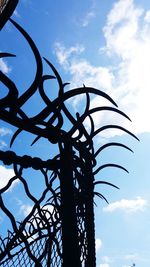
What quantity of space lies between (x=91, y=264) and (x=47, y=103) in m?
1.46

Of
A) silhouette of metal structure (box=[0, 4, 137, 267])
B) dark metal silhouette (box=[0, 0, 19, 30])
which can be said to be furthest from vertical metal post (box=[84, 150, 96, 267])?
dark metal silhouette (box=[0, 0, 19, 30])

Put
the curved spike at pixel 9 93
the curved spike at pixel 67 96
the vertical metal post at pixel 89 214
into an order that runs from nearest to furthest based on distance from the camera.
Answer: the curved spike at pixel 9 93
the curved spike at pixel 67 96
the vertical metal post at pixel 89 214

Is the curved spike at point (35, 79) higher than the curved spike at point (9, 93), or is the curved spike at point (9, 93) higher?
the curved spike at point (35, 79)

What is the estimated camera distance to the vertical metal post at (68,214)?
2.67 m

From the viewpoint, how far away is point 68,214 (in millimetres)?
2824

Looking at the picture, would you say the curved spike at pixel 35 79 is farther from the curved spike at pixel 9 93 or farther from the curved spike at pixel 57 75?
the curved spike at pixel 57 75

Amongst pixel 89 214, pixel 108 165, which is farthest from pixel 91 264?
pixel 108 165

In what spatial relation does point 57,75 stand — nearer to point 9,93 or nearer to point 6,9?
point 9,93

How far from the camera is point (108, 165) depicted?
3.73 metres

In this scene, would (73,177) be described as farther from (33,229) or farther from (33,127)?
(33,229)

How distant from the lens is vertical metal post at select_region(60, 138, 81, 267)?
267 cm

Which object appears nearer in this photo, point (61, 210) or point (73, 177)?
point (61, 210)

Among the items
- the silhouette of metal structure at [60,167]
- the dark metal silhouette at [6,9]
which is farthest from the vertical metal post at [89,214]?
the dark metal silhouette at [6,9]

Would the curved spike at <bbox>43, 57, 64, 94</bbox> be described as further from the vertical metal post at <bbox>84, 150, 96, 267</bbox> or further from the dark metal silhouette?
the dark metal silhouette
